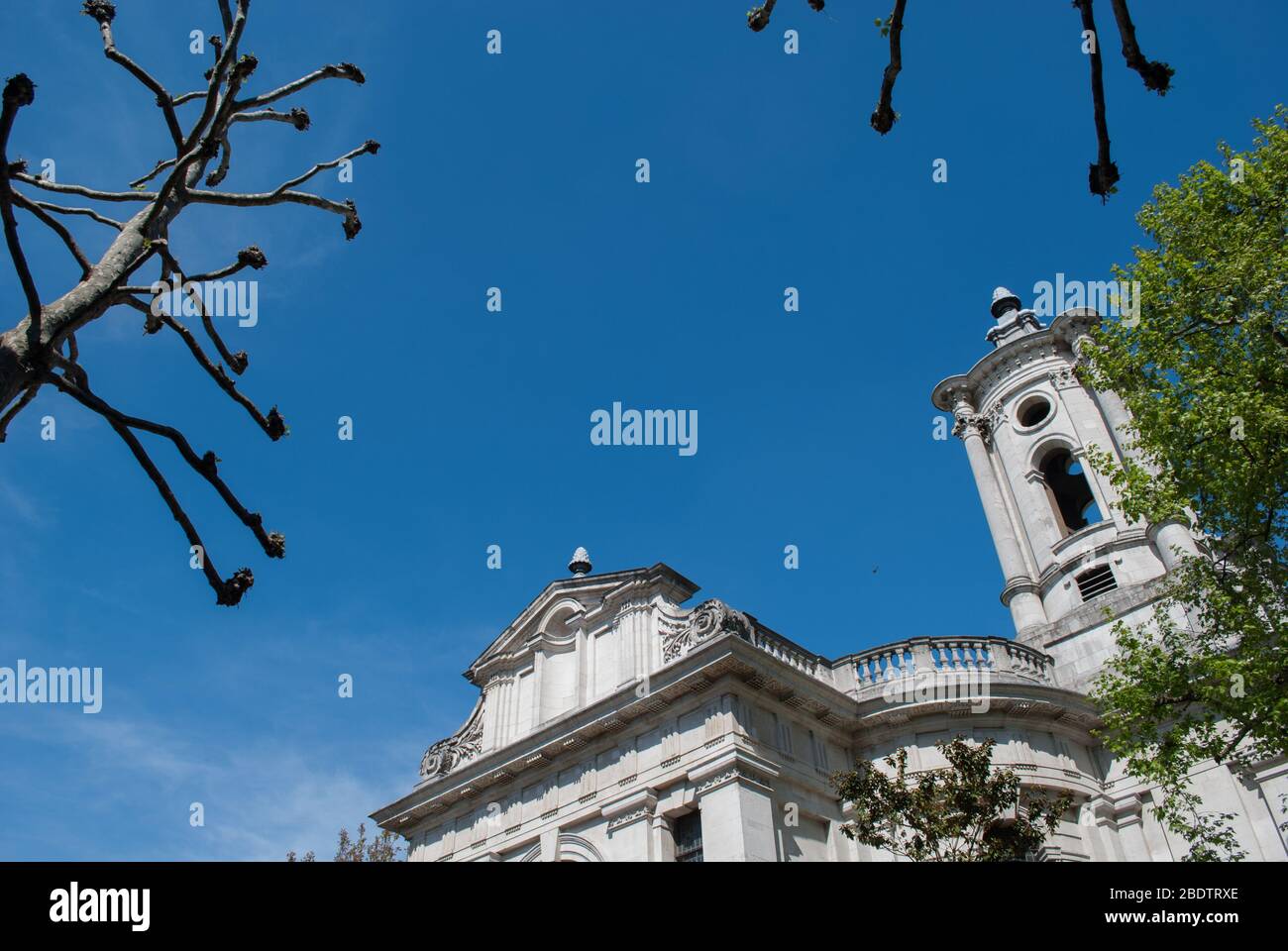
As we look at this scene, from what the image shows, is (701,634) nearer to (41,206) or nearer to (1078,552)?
(1078,552)

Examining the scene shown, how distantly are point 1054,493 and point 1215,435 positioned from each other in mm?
18359

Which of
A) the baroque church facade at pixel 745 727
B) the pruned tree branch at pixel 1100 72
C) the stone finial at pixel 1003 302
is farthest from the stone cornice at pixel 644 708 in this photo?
the stone finial at pixel 1003 302

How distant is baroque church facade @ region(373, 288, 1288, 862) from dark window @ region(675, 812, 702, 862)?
0.13 feet

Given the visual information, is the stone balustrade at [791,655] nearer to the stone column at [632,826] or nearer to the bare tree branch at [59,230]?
the stone column at [632,826]

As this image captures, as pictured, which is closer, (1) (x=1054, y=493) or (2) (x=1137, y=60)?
(2) (x=1137, y=60)

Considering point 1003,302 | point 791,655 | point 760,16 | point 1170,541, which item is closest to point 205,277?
point 760,16

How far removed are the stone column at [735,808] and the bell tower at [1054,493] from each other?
11.6 meters

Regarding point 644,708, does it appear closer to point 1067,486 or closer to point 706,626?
point 706,626

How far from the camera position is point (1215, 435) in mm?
15523

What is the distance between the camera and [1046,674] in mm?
25922

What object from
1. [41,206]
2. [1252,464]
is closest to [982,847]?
[1252,464]
